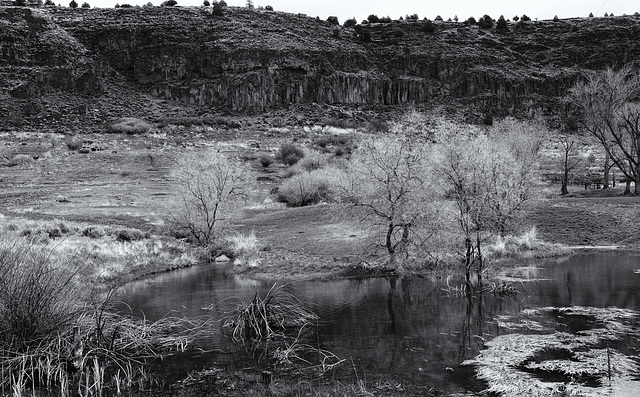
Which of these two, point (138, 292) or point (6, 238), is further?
point (138, 292)

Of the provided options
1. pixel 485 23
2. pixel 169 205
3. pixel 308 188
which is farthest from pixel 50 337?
pixel 485 23

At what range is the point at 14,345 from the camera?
540 inches

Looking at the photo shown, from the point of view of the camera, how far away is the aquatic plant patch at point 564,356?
539 inches

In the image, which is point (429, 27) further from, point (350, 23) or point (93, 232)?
point (93, 232)

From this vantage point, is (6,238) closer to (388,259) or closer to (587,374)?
(587,374)

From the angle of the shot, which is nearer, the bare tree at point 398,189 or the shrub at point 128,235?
the bare tree at point 398,189

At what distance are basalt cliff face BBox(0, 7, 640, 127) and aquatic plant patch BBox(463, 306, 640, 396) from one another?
90107mm

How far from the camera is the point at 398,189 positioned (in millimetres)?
31750

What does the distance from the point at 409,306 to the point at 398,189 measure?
9.75m

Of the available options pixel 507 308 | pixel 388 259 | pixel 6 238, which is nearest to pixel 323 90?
pixel 388 259

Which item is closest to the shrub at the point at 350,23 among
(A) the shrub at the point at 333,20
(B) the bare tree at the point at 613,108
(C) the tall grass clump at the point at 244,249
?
(A) the shrub at the point at 333,20

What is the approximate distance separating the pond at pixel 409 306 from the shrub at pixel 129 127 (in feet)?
187

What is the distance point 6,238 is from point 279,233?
29142 mm

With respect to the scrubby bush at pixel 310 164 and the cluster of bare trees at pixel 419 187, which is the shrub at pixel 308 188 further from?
the cluster of bare trees at pixel 419 187
